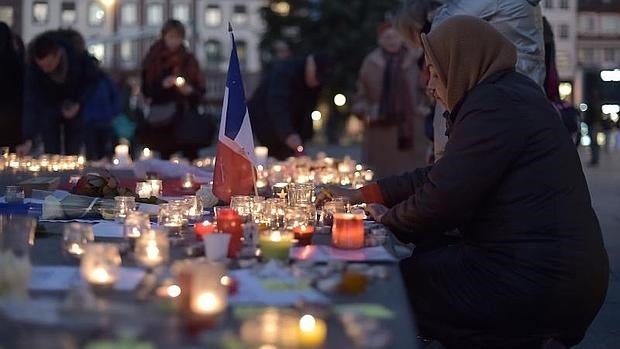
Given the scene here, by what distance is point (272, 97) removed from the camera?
32.2 ft

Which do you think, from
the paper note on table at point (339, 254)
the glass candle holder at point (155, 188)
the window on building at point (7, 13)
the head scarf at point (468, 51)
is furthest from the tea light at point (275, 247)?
the window on building at point (7, 13)

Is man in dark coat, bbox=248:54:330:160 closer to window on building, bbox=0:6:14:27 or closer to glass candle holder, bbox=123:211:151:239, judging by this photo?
window on building, bbox=0:6:14:27

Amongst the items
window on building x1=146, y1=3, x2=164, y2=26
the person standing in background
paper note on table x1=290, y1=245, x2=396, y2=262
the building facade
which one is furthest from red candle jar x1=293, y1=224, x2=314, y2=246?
window on building x1=146, y1=3, x2=164, y2=26

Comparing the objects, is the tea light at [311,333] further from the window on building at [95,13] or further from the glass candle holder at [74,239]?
the window on building at [95,13]

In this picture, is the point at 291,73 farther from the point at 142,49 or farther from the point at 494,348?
the point at 142,49

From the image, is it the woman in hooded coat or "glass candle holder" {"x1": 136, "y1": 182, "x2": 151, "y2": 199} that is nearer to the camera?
the woman in hooded coat

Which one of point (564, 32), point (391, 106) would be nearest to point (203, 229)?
point (391, 106)

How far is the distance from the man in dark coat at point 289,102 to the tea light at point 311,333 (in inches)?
286

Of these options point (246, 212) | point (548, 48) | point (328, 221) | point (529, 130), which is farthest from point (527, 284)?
point (548, 48)

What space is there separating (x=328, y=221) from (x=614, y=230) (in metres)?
6.17

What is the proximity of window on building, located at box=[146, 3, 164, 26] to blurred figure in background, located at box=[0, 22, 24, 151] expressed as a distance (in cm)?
5608

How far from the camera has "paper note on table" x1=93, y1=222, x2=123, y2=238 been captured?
3555mm

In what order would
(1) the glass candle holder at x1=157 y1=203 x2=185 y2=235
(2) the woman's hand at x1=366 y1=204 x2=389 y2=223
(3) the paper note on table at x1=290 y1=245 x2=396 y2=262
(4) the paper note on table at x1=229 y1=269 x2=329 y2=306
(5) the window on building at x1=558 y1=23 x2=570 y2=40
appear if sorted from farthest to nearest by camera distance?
(5) the window on building at x1=558 y1=23 x2=570 y2=40
(2) the woman's hand at x1=366 y1=204 x2=389 y2=223
(1) the glass candle holder at x1=157 y1=203 x2=185 y2=235
(3) the paper note on table at x1=290 y1=245 x2=396 y2=262
(4) the paper note on table at x1=229 y1=269 x2=329 y2=306

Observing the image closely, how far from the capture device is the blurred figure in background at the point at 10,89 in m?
8.28
